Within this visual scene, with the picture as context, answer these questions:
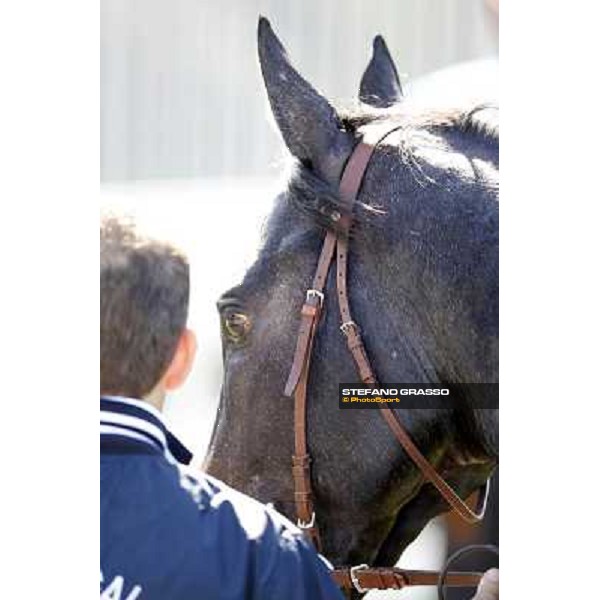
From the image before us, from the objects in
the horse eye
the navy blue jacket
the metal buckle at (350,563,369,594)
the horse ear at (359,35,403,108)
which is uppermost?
the horse ear at (359,35,403,108)

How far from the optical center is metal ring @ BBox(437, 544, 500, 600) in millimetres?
1839

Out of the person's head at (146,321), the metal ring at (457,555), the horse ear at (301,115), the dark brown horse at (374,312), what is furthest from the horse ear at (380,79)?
the metal ring at (457,555)

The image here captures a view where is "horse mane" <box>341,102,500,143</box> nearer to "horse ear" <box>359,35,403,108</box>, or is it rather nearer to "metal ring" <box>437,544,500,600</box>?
"horse ear" <box>359,35,403,108</box>

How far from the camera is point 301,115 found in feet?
5.87

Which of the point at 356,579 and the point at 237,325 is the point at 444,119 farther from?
the point at 356,579

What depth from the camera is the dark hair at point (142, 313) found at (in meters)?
1.45

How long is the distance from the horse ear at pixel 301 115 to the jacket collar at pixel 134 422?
1.76ft

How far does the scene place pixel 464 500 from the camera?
1.87 m

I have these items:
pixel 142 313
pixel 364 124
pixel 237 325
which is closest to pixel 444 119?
pixel 364 124

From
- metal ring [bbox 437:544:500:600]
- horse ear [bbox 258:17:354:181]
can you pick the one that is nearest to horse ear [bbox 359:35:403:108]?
horse ear [bbox 258:17:354:181]

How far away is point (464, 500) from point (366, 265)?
396 mm

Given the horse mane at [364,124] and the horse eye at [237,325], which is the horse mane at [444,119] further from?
the horse eye at [237,325]

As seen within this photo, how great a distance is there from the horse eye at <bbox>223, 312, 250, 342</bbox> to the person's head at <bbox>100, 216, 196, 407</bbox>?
32cm
